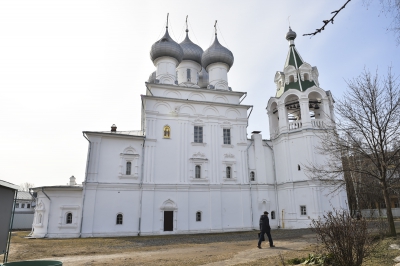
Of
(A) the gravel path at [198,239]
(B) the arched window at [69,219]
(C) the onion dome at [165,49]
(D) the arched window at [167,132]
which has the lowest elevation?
(A) the gravel path at [198,239]

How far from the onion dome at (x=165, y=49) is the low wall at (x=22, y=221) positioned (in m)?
24.3

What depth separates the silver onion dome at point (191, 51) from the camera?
1073 inches

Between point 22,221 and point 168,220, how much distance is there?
2230 cm

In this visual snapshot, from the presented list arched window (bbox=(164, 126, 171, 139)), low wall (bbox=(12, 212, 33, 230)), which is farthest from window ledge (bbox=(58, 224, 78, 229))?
low wall (bbox=(12, 212, 33, 230))

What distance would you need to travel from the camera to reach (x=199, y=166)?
69.6ft

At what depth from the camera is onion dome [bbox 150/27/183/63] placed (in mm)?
23219

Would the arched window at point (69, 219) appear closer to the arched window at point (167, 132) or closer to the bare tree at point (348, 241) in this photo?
the arched window at point (167, 132)

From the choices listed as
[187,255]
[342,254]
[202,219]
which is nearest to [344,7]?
[342,254]

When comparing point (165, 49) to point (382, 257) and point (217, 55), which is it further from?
point (382, 257)

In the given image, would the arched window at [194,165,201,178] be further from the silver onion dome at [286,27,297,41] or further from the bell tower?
the silver onion dome at [286,27,297,41]

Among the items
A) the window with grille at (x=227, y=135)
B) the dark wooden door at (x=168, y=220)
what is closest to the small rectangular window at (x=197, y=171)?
the window with grille at (x=227, y=135)

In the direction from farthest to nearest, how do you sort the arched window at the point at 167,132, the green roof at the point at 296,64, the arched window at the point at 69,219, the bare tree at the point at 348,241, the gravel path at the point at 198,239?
the green roof at the point at 296,64 → the arched window at the point at 167,132 → the arched window at the point at 69,219 → the gravel path at the point at 198,239 → the bare tree at the point at 348,241

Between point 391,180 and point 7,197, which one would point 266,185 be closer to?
point 391,180

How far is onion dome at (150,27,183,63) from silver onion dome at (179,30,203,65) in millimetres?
Result: 3404
